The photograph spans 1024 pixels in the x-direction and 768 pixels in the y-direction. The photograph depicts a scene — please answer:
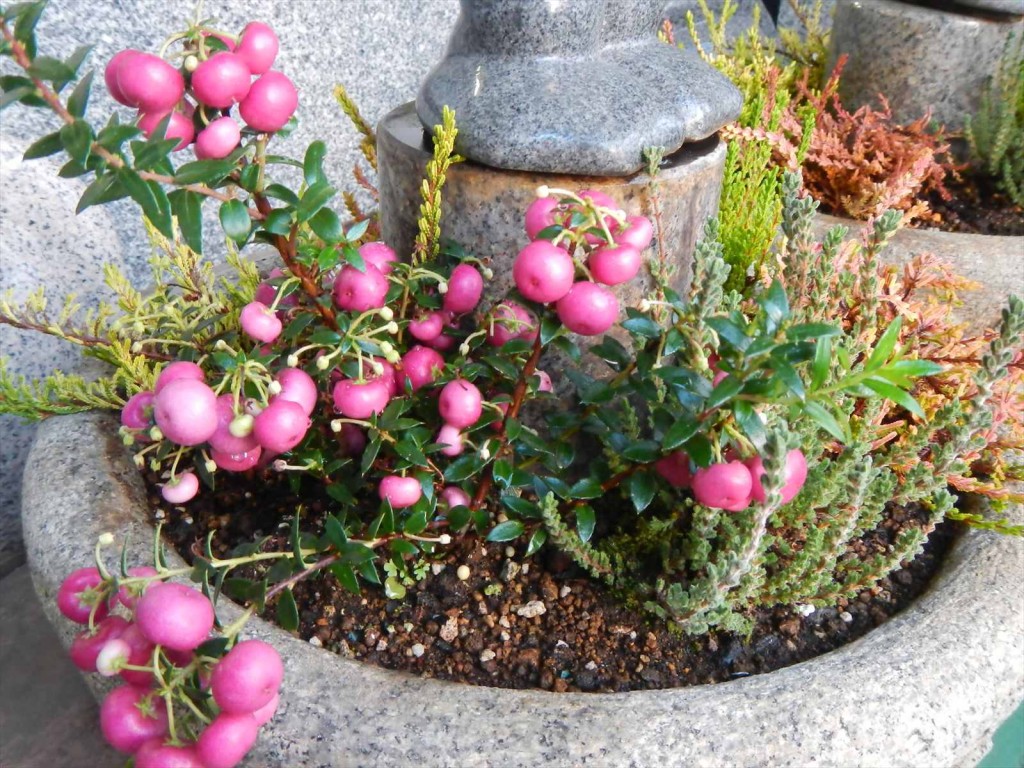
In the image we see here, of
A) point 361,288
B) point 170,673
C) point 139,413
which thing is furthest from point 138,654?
point 361,288

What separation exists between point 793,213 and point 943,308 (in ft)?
1.58

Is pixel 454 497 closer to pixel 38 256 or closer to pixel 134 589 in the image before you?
pixel 134 589

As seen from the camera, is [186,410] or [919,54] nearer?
[186,410]

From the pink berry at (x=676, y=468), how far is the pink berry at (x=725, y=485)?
4.3 inches

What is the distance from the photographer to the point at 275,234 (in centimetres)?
81

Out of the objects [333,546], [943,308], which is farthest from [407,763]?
[943,308]

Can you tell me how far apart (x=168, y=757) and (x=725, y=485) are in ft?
1.58

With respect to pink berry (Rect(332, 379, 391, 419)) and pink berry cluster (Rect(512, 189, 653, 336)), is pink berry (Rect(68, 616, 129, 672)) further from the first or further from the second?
pink berry cluster (Rect(512, 189, 653, 336))

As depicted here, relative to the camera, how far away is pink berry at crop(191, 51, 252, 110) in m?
0.68

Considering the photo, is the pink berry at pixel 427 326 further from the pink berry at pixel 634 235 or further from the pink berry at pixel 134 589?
the pink berry at pixel 134 589

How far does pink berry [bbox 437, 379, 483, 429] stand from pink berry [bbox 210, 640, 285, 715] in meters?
0.34

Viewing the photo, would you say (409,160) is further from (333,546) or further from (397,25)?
(397,25)

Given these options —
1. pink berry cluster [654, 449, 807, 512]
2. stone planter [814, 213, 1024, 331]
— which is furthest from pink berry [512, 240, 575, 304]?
stone planter [814, 213, 1024, 331]

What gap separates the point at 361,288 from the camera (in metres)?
0.87
